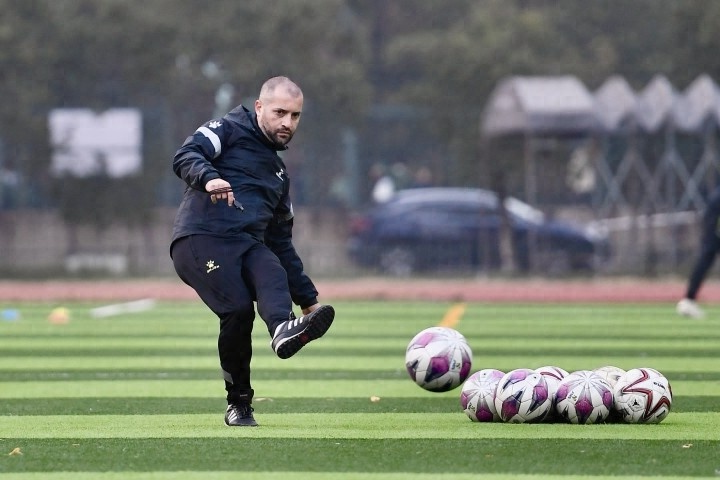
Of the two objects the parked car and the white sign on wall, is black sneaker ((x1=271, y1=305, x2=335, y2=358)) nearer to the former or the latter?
the parked car

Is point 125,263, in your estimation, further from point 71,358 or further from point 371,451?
point 371,451

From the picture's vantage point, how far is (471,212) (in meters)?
29.6

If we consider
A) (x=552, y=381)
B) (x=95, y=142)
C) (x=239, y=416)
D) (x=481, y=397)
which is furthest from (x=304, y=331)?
(x=95, y=142)

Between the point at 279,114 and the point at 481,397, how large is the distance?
6.43 feet

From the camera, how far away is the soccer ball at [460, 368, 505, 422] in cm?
885

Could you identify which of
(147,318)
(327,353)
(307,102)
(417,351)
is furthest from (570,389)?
(307,102)

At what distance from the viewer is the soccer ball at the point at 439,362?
9656mm

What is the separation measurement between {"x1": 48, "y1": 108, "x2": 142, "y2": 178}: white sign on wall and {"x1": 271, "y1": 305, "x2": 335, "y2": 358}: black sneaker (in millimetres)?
23648

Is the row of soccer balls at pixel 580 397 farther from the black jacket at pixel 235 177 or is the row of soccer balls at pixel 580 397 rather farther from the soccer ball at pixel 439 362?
the black jacket at pixel 235 177

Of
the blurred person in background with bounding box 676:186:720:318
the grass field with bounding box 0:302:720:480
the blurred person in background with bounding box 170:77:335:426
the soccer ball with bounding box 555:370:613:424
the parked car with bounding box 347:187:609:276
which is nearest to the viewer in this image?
the grass field with bounding box 0:302:720:480

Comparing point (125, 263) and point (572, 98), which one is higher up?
point (572, 98)

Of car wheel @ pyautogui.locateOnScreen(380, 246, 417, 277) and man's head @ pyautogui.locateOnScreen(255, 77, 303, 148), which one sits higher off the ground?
man's head @ pyautogui.locateOnScreen(255, 77, 303, 148)

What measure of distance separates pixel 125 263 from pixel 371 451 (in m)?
23.2

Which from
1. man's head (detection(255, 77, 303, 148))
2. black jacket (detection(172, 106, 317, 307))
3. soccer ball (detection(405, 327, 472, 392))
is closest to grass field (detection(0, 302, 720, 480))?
soccer ball (detection(405, 327, 472, 392))
